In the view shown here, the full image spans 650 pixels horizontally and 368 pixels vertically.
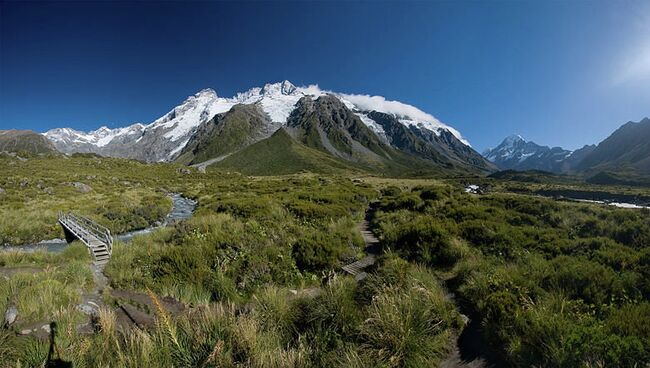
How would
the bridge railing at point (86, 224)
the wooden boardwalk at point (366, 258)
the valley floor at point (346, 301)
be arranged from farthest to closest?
1. the bridge railing at point (86, 224)
2. the wooden boardwalk at point (366, 258)
3. the valley floor at point (346, 301)

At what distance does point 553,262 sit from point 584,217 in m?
11.2

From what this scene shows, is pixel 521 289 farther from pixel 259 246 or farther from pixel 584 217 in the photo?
pixel 584 217

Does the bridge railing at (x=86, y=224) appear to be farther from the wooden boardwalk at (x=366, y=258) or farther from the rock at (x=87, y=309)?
the wooden boardwalk at (x=366, y=258)

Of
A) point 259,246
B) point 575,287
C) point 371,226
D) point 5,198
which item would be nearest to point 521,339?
point 575,287

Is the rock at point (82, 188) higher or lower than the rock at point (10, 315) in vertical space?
higher

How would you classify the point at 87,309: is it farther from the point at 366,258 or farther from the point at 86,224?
the point at 86,224

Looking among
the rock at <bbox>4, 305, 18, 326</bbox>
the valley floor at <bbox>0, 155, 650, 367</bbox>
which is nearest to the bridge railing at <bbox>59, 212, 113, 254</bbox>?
the valley floor at <bbox>0, 155, 650, 367</bbox>

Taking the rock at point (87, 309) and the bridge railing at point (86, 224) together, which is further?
the bridge railing at point (86, 224)

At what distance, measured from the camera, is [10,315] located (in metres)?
6.27

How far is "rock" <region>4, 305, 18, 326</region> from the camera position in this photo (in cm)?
605

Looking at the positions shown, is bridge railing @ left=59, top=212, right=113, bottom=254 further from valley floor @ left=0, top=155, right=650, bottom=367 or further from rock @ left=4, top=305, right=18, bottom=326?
rock @ left=4, top=305, right=18, bottom=326

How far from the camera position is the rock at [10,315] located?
6049 mm

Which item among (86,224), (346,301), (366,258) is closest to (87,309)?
(346,301)

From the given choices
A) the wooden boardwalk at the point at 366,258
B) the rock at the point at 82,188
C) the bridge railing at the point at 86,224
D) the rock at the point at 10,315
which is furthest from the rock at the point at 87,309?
the rock at the point at 82,188
